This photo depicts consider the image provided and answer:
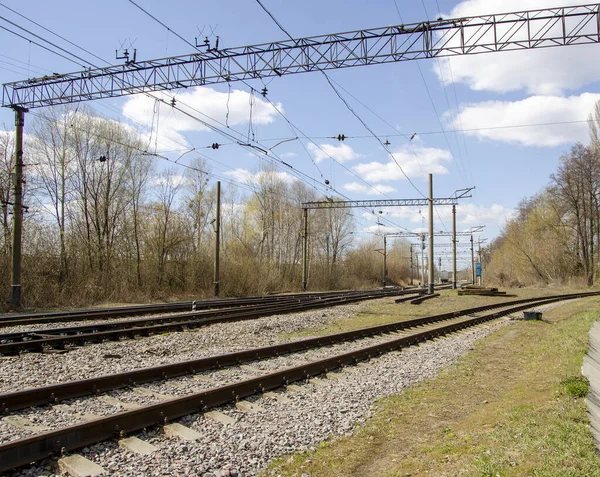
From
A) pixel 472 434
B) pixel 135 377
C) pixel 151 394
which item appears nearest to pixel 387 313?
pixel 135 377

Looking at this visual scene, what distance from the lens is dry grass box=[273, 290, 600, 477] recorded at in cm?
448

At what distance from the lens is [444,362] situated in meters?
11.1

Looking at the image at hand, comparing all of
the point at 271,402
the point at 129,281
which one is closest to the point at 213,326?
the point at 271,402

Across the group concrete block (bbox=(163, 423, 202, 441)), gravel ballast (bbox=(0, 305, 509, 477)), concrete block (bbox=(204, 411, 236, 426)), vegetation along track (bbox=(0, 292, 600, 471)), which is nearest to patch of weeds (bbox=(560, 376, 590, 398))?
gravel ballast (bbox=(0, 305, 509, 477))

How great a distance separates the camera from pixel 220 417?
6301 mm

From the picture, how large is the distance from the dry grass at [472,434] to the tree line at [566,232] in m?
51.9

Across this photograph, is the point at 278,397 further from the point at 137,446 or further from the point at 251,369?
the point at 137,446

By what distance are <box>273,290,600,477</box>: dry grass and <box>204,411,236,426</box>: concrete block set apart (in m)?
1.29

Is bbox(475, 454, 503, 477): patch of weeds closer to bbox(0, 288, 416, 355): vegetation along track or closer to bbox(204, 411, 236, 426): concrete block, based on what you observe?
bbox(204, 411, 236, 426): concrete block

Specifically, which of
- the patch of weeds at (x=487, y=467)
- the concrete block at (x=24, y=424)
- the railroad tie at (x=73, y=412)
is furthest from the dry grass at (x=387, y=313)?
the patch of weeds at (x=487, y=467)

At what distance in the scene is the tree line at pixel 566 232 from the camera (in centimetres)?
5347

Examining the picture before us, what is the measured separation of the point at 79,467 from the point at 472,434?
4.40 meters

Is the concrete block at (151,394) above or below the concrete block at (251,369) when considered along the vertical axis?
above

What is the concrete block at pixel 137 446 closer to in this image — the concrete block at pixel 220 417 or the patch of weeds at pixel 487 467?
the concrete block at pixel 220 417
